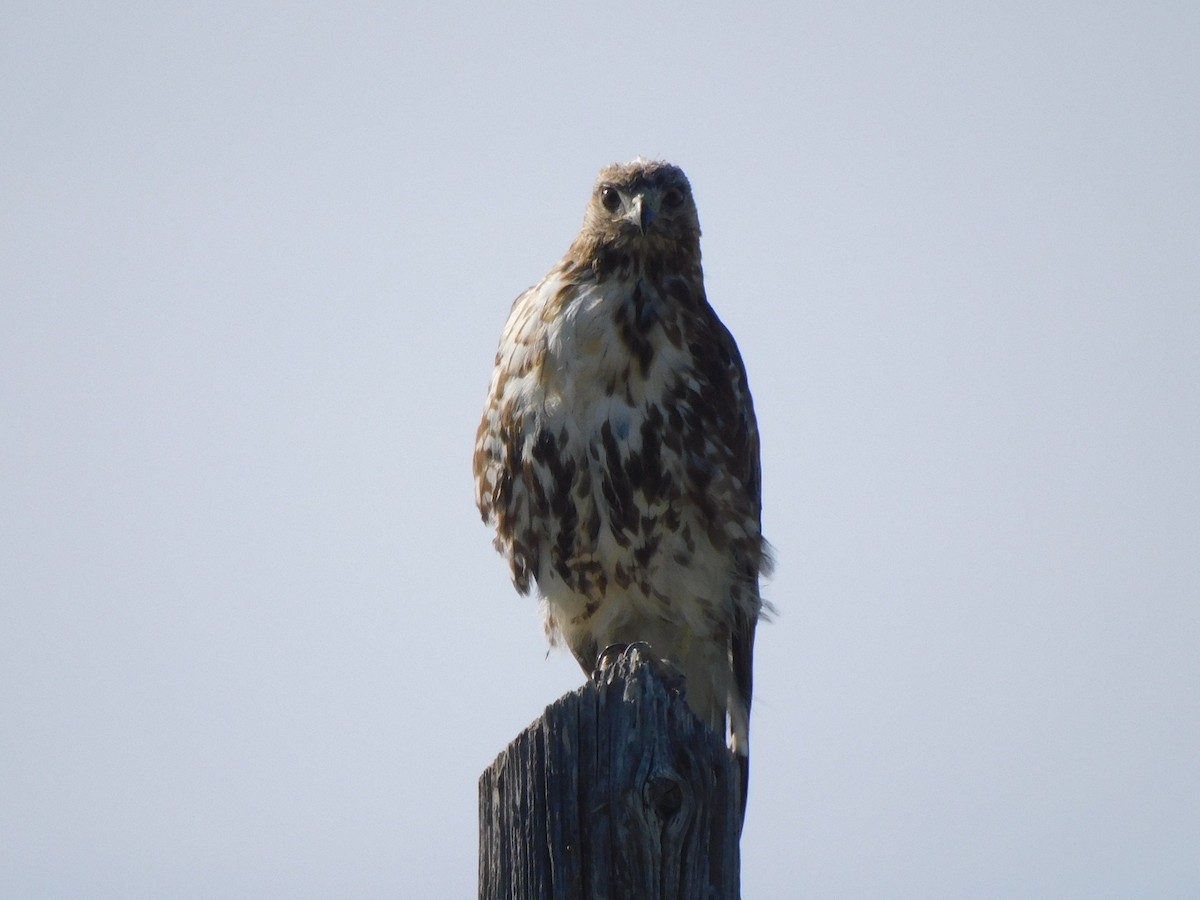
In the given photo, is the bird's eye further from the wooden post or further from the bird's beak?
the wooden post

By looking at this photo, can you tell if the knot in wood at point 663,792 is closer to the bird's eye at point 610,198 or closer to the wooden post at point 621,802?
the wooden post at point 621,802

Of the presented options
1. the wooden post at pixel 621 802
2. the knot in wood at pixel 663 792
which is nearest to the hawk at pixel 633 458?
the wooden post at pixel 621 802

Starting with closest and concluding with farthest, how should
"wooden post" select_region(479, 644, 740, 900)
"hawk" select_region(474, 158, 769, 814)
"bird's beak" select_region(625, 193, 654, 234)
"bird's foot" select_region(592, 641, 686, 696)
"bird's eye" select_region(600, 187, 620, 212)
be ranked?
"wooden post" select_region(479, 644, 740, 900) → "bird's foot" select_region(592, 641, 686, 696) → "hawk" select_region(474, 158, 769, 814) → "bird's beak" select_region(625, 193, 654, 234) → "bird's eye" select_region(600, 187, 620, 212)

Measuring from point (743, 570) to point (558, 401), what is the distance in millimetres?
1004

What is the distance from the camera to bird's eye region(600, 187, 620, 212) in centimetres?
644

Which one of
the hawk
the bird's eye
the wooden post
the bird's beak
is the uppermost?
the bird's eye

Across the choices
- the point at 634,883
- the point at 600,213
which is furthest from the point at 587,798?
the point at 600,213

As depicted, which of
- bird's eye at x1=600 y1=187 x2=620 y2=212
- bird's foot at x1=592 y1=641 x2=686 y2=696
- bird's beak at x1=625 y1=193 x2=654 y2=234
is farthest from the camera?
bird's eye at x1=600 y1=187 x2=620 y2=212

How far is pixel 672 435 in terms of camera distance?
589cm

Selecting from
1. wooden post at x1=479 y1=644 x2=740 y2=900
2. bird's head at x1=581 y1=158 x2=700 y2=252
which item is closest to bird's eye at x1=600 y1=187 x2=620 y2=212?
bird's head at x1=581 y1=158 x2=700 y2=252

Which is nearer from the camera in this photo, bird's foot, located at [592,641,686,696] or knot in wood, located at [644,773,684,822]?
knot in wood, located at [644,773,684,822]

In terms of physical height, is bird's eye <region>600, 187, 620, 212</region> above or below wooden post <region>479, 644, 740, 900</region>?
above

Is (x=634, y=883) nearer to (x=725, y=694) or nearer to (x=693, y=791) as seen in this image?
(x=693, y=791)

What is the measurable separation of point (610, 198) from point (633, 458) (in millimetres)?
1258
